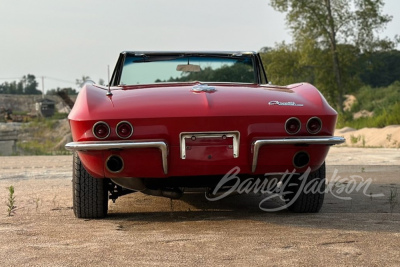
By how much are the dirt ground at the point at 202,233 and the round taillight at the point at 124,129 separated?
67 centimetres

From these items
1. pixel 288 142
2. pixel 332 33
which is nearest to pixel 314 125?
pixel 288 142

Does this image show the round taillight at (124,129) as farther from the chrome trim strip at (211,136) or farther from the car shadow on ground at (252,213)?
the car shadow on ground at (252,213)

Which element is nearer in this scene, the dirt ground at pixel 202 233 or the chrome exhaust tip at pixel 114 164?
the dirt ground at pixel 202 233

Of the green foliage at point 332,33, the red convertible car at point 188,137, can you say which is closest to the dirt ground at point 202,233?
the red convertible car at point 188,137

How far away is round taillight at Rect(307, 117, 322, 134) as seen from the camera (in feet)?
17.7

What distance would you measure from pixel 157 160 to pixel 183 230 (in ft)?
1.71

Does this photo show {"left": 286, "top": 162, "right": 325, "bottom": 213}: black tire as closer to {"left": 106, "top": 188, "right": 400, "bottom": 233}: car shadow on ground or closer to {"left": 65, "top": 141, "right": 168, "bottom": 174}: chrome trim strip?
{"left": 106, "top": 188, "right": 400, "bottom": 233}: car shadow on ground

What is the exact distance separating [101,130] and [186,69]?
2048 millimetres

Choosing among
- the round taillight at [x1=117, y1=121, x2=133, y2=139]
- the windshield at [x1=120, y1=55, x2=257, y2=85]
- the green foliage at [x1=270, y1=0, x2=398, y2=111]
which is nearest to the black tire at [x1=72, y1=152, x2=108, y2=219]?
the round taillight at [x1=117, y1=121, x2=133, y2=139]

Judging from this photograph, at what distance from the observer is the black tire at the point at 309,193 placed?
5898 millimetres

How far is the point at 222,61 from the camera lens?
7.18 metres

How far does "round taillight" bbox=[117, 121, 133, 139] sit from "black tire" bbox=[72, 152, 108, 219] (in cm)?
69

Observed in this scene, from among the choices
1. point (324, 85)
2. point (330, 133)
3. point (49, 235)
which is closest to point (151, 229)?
point (49, 235)

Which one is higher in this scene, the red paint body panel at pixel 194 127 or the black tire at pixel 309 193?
the red paint body panel at pixel 194 127
